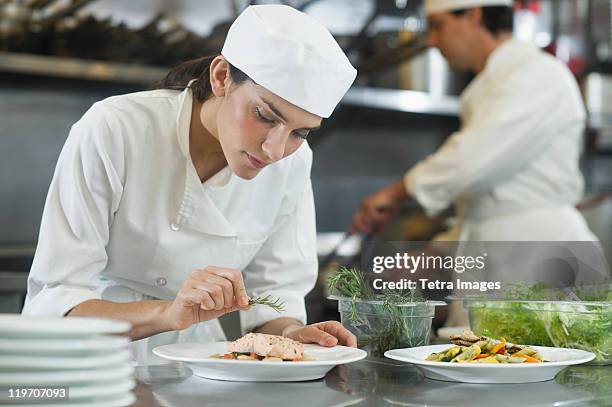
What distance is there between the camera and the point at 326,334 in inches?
54.4

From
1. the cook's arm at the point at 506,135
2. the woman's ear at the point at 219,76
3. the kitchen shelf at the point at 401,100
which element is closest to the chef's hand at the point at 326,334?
the woman's ear at the point at 219,76

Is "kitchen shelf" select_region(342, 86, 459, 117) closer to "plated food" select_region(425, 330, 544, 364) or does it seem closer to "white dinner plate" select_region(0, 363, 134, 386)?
"plated food" select_region(425, 330, 544, 364)

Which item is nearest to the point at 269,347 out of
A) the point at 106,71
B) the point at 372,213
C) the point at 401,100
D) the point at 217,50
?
the point at 372,213

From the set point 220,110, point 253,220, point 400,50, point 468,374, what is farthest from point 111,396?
point 400,50

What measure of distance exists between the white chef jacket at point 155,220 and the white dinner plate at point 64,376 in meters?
A: 0.50

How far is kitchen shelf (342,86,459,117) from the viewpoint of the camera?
3369mm

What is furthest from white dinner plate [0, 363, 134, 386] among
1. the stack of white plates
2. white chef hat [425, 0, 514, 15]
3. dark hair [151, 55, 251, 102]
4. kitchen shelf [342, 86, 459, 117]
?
kitchen shelf [342, 86, 459, 117]

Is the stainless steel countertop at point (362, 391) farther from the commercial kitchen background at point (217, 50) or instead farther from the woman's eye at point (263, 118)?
the commercial kitchen background at point (217, 50)

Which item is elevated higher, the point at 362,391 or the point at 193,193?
the point at 193,193

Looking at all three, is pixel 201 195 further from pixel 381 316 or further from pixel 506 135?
pixel 506 135

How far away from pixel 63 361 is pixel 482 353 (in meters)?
0.63

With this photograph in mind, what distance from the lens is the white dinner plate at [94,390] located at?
0.91 m

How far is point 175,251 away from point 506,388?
24.4 inches

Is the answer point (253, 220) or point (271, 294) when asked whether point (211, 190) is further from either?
point (271, 294)
